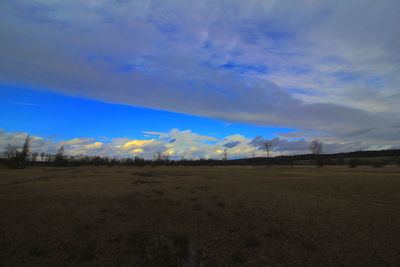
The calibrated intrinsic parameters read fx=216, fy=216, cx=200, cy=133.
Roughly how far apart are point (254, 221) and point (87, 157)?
186049mm

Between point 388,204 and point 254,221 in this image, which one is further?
point 388,204

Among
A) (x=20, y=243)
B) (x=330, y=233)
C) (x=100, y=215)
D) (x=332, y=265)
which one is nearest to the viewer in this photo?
(x=332, y=265)

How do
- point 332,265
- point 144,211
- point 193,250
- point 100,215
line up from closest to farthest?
1. point 332,265
2. point 193,250
3. point 100,215
4. point 144,211

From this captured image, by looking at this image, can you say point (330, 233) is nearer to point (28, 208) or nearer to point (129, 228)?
point (129, 228)

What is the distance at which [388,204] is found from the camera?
1603cm

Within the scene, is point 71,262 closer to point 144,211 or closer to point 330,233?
point 144,211

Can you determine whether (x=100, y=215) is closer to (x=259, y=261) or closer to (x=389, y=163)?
(x=259, y=261)

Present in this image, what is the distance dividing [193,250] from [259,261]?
2.32m

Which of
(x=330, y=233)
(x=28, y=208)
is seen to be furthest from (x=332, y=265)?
(x=28, y=208)

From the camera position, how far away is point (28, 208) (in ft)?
46.9

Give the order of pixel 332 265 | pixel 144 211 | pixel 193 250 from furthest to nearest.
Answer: pixel 144 211
pixel 193 250
pixel 332 265

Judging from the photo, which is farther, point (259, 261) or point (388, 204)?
point (388, 204)

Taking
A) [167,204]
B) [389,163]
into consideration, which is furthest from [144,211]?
[389,163]

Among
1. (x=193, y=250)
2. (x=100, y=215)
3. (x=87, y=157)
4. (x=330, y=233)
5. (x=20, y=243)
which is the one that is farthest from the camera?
(x=87, y=157)
